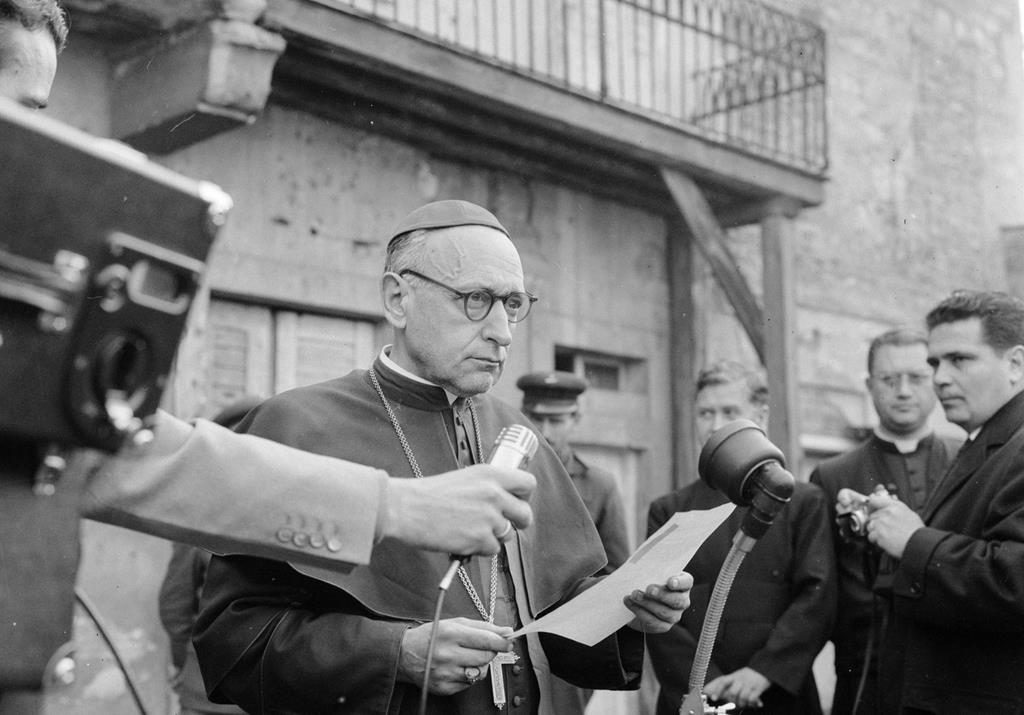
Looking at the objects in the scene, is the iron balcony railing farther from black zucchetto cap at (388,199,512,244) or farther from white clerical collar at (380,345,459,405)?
white clerical collar at (380,345,459,405)

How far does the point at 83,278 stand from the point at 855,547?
4124 mm

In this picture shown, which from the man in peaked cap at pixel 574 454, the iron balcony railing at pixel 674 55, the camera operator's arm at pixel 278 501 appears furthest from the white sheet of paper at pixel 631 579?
the iron balcony railing at pixel 674 55

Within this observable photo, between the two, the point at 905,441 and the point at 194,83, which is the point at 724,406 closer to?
the point at 905,441

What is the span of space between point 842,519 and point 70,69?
407 centimetres

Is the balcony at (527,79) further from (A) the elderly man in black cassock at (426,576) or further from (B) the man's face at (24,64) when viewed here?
(B) the man's face at (24,64)

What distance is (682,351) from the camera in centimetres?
876

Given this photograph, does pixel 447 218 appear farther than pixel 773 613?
No

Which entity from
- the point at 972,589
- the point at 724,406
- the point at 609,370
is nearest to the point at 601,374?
the point at 609,370

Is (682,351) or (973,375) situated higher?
(682,351)

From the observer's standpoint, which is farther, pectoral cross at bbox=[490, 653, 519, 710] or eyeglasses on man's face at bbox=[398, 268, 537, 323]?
eyeglasses on man's face at bbox=[398, 268, 537, 323]

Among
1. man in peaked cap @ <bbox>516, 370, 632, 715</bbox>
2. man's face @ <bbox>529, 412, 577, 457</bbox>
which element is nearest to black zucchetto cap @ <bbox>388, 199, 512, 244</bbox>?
man in peaked cap @ <bbox>516, 370, 632, 715</bbox>

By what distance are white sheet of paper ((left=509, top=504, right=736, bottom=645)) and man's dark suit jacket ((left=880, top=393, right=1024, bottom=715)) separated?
1.29 m

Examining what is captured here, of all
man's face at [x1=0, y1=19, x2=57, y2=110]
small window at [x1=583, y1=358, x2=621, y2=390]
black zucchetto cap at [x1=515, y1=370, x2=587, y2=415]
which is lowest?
black zucchetto cap at [x1=515, y1=370, x2=587, y2=415]

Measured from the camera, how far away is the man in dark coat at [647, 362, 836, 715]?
462cm
